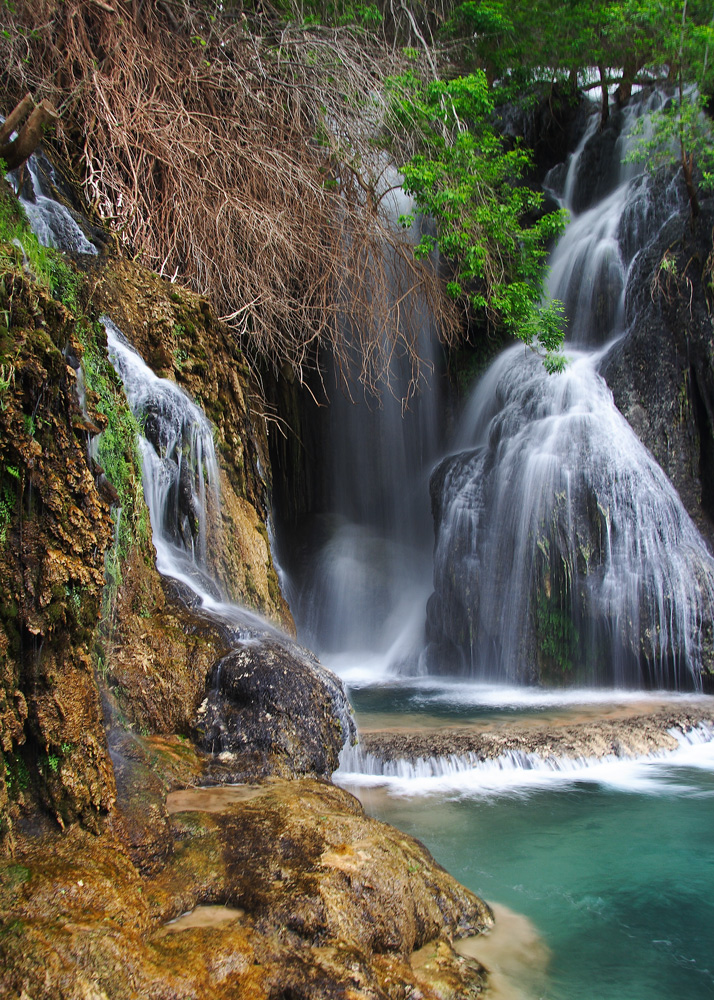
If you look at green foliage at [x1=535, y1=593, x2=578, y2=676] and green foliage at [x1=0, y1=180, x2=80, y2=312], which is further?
green foliage at [x1=535, y1=593, x2=578, y2=676]

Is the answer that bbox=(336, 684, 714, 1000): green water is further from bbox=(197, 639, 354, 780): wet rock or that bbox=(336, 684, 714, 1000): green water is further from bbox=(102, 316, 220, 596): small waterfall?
bbox=(102, 316, 220, 596): small waterfall

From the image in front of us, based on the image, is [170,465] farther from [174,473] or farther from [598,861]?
[598,861]

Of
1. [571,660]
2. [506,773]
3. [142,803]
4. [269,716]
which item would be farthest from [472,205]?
[142,803]

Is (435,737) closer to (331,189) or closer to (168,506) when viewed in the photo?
(168,506)

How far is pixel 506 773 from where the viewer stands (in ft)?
18.0

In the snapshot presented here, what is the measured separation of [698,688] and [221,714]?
20.3 ft

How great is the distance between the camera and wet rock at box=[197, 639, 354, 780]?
4066 millimetres

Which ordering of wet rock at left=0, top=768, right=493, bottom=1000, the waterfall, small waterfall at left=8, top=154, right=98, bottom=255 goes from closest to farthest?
1. wet rock at left=0, top=768, right=493, bottom=1000
2. small waterfall at left=8, top=154, right=98, bottom=255
3. the waterfall

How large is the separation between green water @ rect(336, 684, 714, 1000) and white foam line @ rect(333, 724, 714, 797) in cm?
2

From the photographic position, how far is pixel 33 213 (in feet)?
21.6

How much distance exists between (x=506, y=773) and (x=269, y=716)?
2240 millimetres

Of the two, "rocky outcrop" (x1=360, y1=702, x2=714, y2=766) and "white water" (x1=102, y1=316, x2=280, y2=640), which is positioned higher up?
"white water" (x1=102, y1=316, x2=280, y2=640)

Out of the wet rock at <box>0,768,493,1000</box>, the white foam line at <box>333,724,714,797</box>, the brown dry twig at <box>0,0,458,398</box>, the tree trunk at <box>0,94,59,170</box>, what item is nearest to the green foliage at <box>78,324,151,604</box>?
the tree trunk at <box>0,94,59,170</box>

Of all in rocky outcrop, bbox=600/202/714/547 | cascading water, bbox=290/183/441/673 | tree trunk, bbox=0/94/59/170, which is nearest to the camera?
tree trunk, bbox=0/94/59/170
